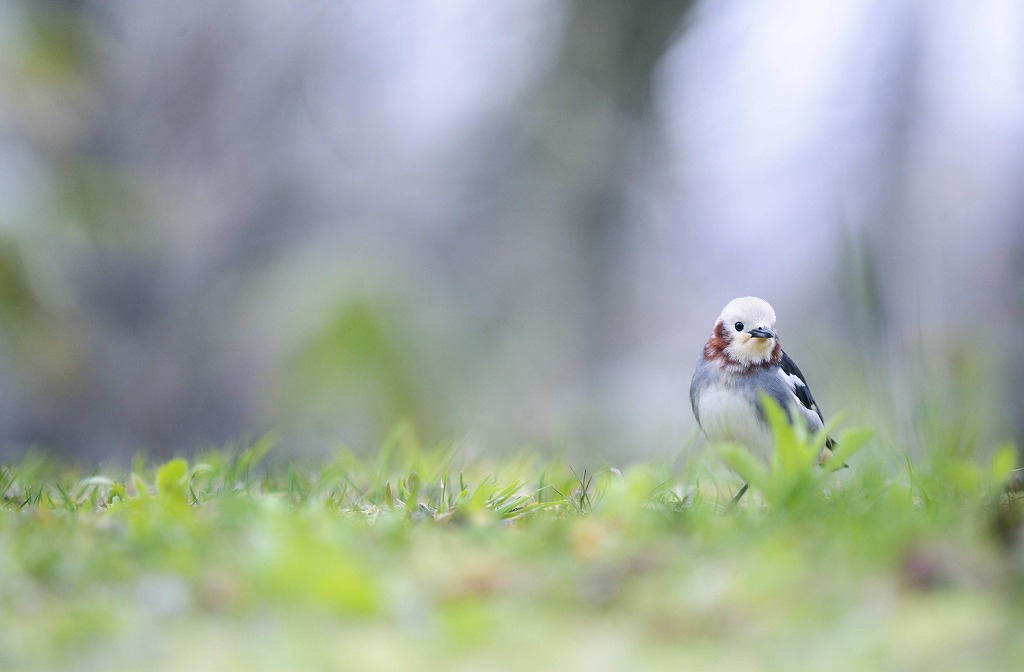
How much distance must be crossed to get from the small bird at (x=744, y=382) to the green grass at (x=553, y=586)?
0.94 meters

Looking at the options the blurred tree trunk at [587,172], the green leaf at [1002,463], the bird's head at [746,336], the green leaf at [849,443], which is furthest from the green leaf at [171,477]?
the blurred tree trunk at [587,172]

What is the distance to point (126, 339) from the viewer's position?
10211mm

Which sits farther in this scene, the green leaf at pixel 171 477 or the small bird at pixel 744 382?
the small bird at pixel 744 382

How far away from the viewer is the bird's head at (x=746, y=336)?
3100 mm

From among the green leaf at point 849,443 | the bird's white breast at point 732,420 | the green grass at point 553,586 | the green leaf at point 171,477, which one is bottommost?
the green grass at point 553,586

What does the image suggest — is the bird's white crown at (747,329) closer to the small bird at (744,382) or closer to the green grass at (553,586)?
the small bird at (744,382)

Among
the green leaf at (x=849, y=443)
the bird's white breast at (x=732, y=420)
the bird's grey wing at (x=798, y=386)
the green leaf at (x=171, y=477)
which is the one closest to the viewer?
the green leaf at (x=849, y=443)

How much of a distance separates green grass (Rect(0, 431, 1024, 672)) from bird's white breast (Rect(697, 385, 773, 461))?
3.05 feet

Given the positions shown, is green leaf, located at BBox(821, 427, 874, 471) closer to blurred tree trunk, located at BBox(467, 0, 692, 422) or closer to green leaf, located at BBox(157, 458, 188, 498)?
green leaf, located at BBox(157, 458, 188, 498)

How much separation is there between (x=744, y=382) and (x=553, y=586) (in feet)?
5.69

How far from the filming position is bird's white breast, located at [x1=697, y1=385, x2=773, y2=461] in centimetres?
306

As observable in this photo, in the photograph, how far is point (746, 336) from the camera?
10.3 feet

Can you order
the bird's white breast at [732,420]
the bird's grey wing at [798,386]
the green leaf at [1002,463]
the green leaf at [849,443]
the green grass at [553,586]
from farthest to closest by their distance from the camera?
the bird's grey wing at [798,386]
the bird's white breast at [732,420]
the green leaf at [849,443]
the green leaf at [1002,463]
the green grass at [553,586]

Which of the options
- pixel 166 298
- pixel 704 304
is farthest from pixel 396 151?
pixel 704 304
